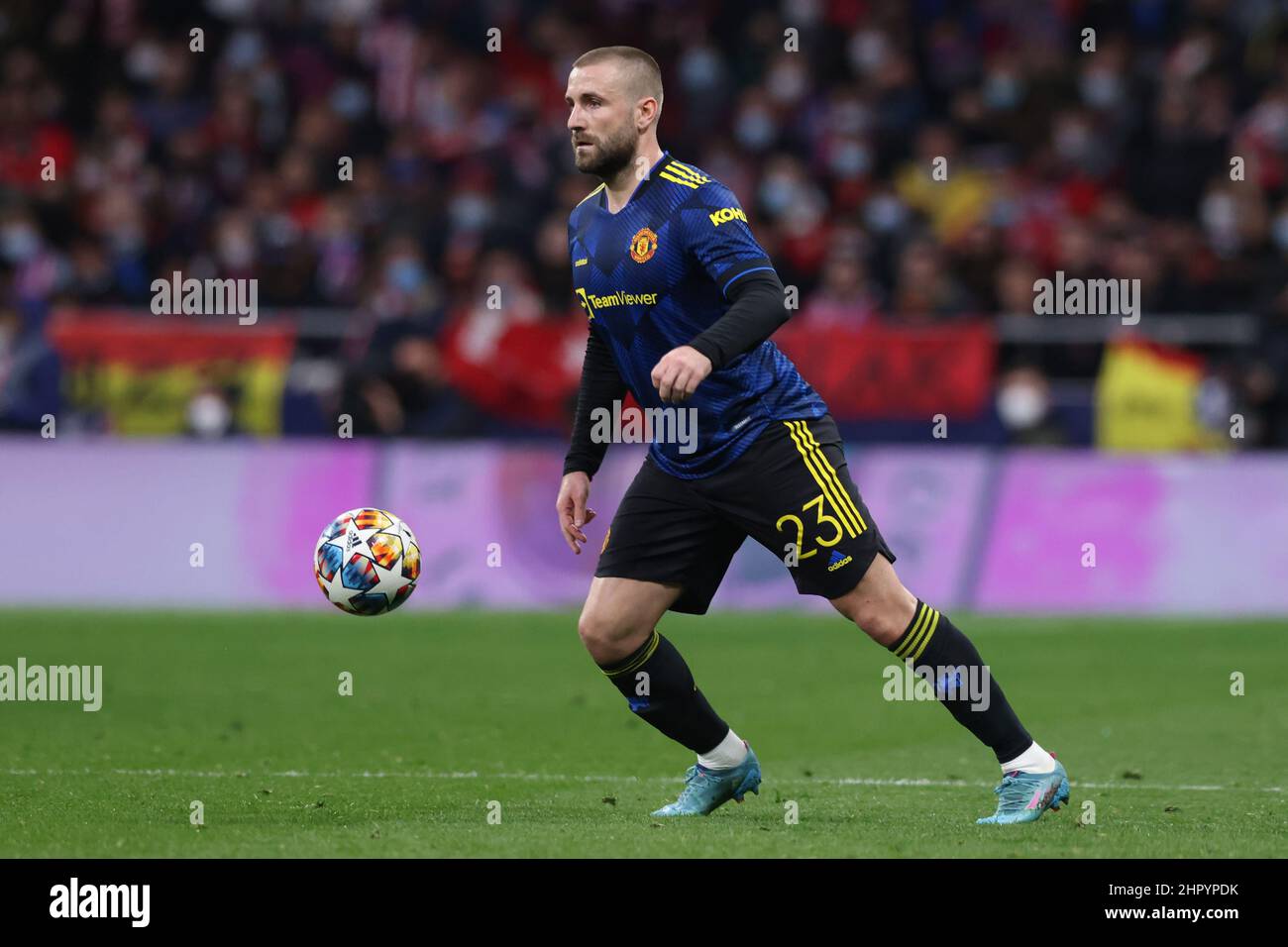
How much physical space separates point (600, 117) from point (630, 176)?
26 centimetres

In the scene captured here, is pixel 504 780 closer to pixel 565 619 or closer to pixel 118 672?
pixel 118 672

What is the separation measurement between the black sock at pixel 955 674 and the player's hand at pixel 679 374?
1.31m

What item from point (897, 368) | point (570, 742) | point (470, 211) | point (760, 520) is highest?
point (470, 211)

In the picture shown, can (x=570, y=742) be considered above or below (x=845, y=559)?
below

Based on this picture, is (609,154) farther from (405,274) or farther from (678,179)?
(405,274)

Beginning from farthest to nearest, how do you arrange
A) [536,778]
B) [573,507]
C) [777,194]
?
[777,194]
[536,778]
[573,507]

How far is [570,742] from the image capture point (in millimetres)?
10539

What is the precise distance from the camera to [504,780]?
29.9ft

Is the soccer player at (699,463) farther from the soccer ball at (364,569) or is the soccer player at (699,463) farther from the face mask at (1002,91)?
the face mask at (1002,91)

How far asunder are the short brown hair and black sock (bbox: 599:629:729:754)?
1988 mm

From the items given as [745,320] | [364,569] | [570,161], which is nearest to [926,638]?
[745,320]

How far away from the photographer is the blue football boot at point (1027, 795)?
7.74m

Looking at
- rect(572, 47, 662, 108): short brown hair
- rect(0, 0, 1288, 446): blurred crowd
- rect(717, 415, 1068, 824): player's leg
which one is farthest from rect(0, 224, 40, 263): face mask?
rect(717, 415, 1068, 824): player's leg
